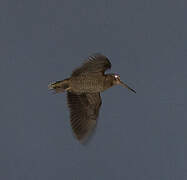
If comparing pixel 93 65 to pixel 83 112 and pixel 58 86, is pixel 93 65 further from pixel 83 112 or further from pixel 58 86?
pixel 83 112

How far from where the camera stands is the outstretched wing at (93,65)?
11273mm

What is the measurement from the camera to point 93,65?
11.3 metres

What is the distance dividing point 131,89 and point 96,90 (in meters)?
0.99

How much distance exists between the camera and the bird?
11367 millimetres

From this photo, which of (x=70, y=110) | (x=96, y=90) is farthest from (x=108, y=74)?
(x=70, y=110)

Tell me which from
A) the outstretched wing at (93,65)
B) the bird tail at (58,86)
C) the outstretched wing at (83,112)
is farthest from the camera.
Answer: the outstretched wing at (83,112)

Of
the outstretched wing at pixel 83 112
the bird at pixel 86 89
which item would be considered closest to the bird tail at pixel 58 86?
the bird at pixel 86 89

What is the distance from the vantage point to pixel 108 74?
11.9 metres

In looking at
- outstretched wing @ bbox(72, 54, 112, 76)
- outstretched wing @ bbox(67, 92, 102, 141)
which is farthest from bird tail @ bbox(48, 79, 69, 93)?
outstretched wing @ bbox(72, 54, 112, 76)

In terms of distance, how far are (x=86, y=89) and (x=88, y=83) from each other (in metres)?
0.24

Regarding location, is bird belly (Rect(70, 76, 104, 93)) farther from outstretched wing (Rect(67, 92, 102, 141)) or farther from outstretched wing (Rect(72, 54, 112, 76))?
outstretched wing (Rect(67, 92, 102, 141))

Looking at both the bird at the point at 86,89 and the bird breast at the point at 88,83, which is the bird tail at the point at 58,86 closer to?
the bird at the point at 86,89

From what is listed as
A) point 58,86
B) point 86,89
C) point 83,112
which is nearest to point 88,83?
point 86,89

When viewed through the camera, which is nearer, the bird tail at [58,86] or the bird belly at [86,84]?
the bird belly at [86,84]
